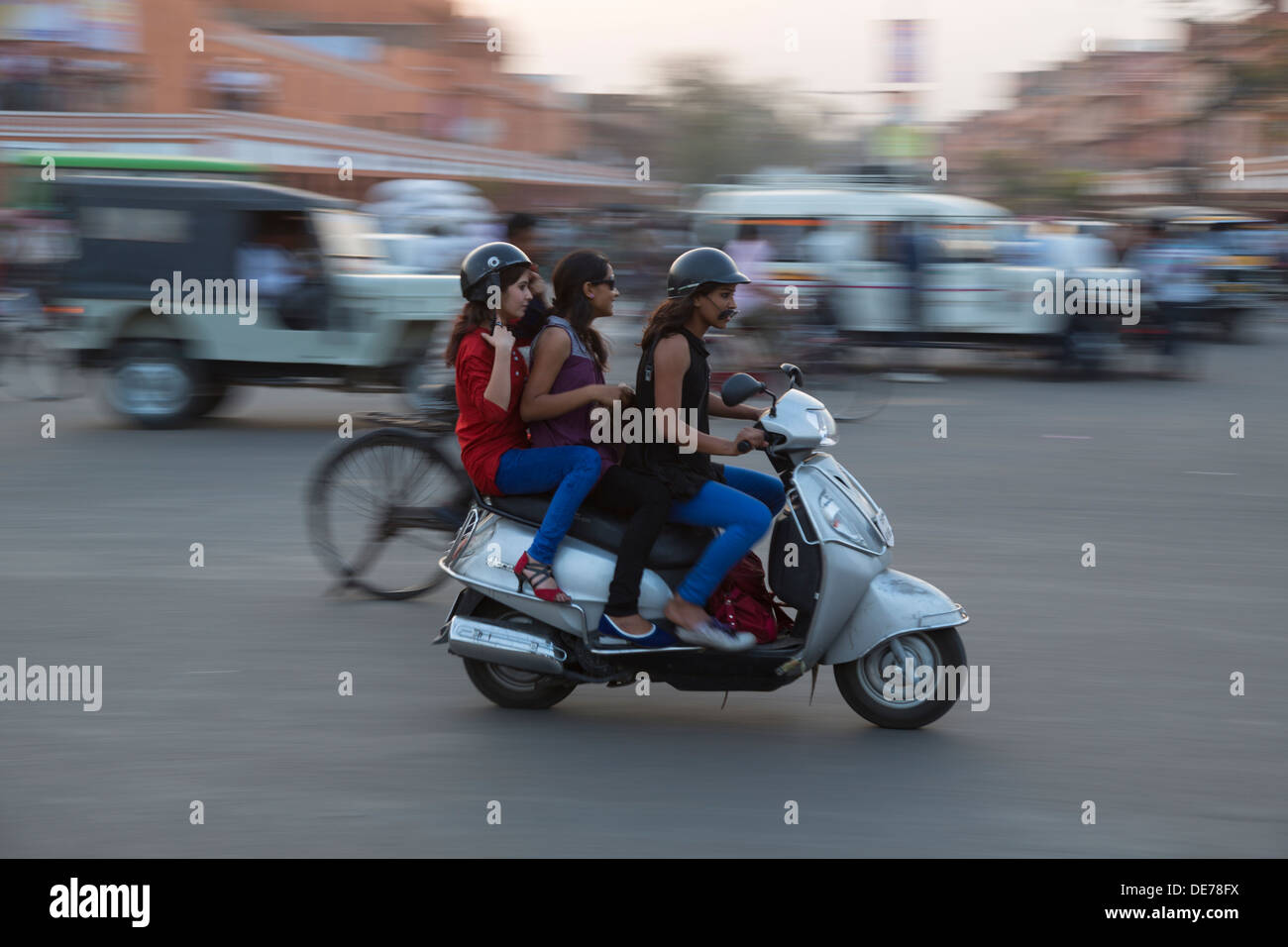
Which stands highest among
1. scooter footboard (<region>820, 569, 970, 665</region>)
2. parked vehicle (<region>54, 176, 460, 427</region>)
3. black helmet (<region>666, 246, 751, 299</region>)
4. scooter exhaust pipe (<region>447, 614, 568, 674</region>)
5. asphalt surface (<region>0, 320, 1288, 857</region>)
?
parked vehicle (<region>54, 176, 460, 427</region>)

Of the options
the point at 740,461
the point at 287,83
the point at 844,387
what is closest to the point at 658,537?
the point at 740,461

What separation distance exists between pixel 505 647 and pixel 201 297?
836 cm

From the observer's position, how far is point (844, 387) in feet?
45.2

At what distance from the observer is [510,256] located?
539 centimetres

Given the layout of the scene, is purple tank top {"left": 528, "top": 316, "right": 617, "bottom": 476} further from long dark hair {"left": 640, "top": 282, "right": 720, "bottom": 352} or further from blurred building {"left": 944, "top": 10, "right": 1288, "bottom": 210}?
blurred building {"left": 944, "top": 10, "right": 1288, "bottom": 210}

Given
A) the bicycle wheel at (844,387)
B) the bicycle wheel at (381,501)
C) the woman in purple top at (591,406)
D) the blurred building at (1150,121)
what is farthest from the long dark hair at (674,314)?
the blurred building at (1150,121)

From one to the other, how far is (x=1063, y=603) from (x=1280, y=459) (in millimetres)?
5590

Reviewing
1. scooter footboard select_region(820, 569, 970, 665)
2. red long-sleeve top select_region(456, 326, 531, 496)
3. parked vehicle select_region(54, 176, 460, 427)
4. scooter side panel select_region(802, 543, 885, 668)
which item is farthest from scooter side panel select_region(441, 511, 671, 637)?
parked vehicle select_region(54, 176, 460, 427)

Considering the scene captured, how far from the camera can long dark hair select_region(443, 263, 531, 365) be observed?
539 cm

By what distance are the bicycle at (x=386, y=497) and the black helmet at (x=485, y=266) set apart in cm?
161

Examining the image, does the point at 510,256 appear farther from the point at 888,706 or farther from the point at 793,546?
the point at 888,706

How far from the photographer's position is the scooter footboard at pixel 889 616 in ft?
16.3

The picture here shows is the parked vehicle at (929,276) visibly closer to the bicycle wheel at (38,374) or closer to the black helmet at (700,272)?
the bicycle wheel at (38,374)

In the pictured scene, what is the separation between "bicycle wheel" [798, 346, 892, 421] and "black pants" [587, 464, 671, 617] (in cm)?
867
